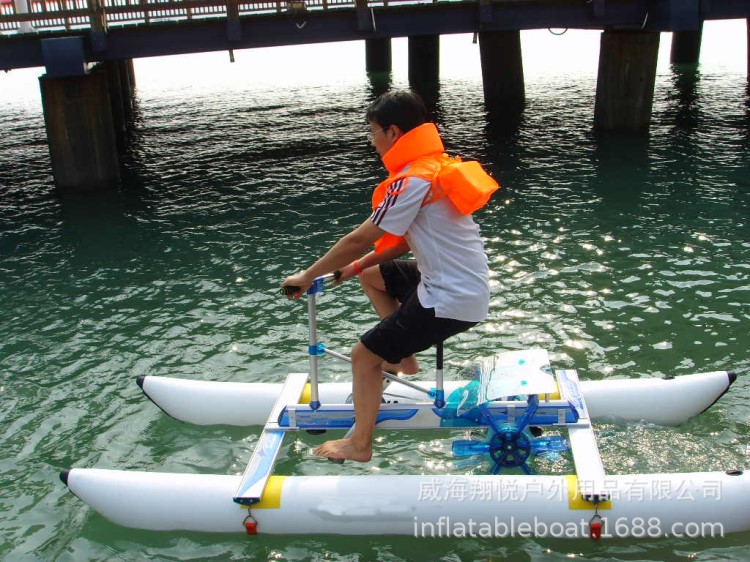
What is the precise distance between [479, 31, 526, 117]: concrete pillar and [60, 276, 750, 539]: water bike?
18.8 m

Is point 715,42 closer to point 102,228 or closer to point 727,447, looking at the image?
point 102,228

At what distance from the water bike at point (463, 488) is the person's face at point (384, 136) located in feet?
3.47

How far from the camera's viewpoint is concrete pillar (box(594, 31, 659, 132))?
19.0 meters

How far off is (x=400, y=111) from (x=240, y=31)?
1313cm

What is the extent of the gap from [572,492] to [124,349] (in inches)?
217

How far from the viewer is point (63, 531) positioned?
586cm

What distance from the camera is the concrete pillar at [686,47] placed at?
30688mm

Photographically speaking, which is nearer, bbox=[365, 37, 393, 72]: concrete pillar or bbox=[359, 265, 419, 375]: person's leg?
bbox=[359, 265, 419, 375]: person's leg

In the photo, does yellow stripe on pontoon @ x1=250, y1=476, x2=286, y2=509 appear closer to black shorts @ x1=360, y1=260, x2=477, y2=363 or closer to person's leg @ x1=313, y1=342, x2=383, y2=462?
person's leg @ x1=313, y1=342, x2=383, y2=462

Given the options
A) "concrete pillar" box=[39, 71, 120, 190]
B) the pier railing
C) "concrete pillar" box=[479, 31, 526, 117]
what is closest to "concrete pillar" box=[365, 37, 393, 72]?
"concrete pillar" box=[479, 31, 526, 117]

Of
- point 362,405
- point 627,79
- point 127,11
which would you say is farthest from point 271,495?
point 627,79

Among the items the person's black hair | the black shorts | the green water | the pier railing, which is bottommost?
→ the green water

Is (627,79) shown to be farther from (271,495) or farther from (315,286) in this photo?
(271,495)

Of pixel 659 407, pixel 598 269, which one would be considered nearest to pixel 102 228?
pixel 598 269
